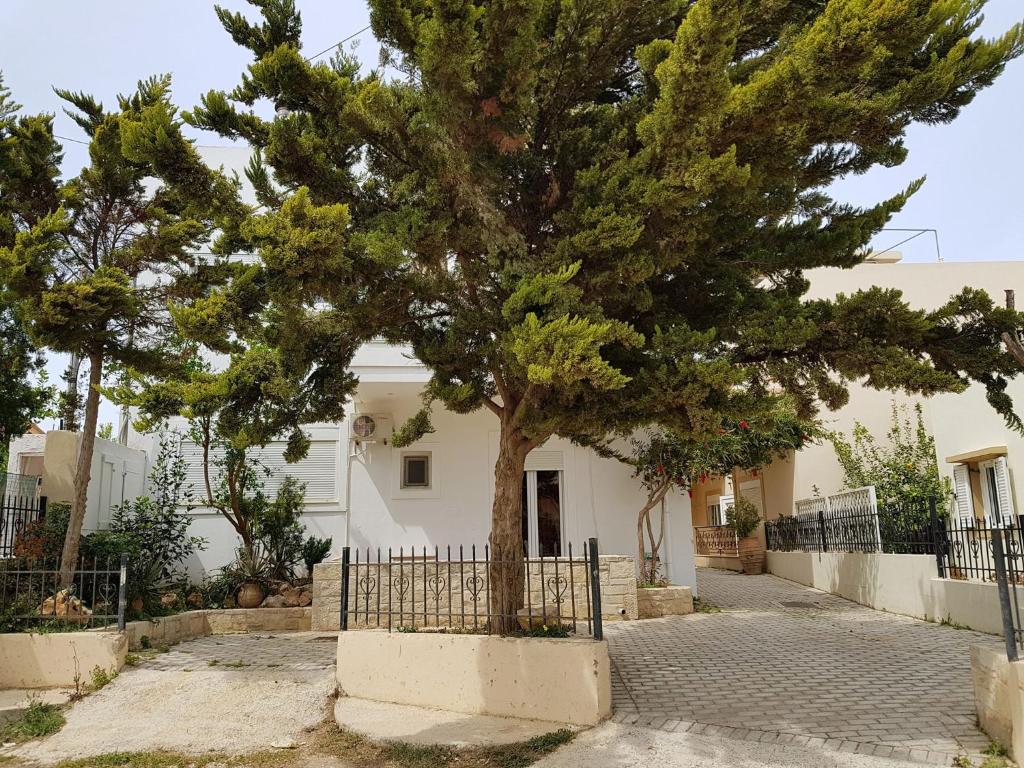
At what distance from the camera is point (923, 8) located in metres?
5.30

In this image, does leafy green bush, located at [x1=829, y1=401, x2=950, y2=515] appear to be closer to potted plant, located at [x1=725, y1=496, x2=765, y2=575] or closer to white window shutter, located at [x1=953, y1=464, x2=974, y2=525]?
white window shutter, located at [x1=953, y1=464, x2=974, y2=525]

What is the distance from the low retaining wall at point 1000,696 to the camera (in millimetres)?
5211

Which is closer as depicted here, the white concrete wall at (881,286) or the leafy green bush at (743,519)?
the white concrete wall at (881,286)

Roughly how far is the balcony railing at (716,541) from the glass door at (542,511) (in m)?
6.85

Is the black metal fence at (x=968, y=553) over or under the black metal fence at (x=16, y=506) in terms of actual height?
under

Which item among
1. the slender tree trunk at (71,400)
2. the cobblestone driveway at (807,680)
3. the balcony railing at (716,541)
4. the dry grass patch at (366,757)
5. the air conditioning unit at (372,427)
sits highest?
the slender tree trunk at (71,400)

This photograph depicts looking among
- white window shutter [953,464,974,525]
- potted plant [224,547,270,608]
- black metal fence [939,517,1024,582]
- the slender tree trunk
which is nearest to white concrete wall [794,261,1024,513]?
white window shutter [953,464,974,525]

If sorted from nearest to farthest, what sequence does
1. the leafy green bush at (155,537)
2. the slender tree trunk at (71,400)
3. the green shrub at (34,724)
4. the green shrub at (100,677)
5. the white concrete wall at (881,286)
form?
1. the green shrub at (34,724)
2. the green shrub at (100,677)
3. the leafy green bush at (155,537)
4. the slender tree trunk at (71,400)
5. the white concrete wall at (881,286)

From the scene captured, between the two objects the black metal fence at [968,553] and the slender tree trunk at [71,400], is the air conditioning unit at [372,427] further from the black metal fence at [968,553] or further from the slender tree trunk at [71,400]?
the black metal fence at [968,553]

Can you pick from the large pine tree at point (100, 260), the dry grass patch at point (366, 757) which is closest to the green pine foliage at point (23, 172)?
the large pine tree at point (100, 260)

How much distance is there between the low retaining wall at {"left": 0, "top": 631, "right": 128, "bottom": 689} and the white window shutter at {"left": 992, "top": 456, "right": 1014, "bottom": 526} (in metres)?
12.7

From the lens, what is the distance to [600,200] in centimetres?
660

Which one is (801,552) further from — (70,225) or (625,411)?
(70,225)

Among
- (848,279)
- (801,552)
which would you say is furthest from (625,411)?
(848,279)
